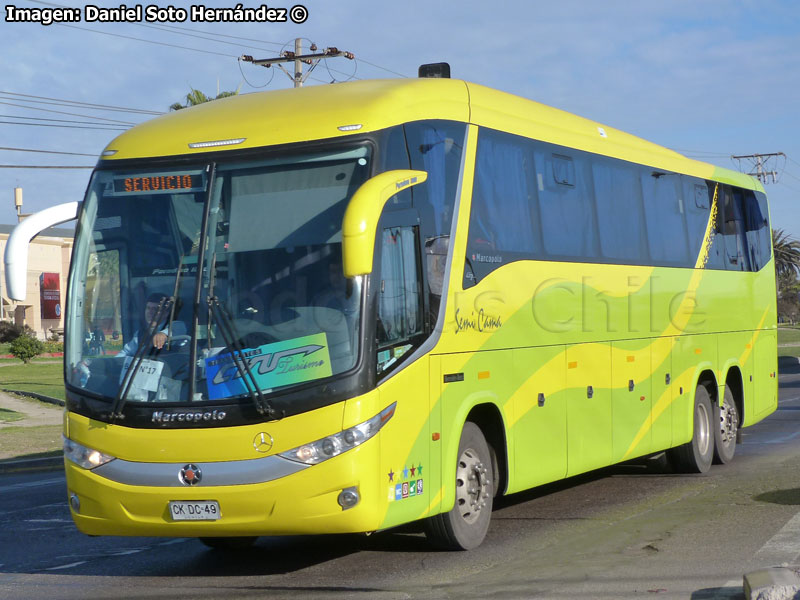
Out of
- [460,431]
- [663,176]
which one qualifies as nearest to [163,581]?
[460,431]

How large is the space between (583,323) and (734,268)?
17.2 ft

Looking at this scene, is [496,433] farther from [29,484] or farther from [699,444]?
[29,484]

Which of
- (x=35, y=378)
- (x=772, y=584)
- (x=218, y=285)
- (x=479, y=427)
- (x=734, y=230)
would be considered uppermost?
(x=734, y=230)

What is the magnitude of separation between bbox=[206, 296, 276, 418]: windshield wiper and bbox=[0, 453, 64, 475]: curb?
10.8 meters

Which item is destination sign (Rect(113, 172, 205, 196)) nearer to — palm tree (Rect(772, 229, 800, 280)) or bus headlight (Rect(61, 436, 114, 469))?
bus headlight (Rect(61, 436, 114, 469))

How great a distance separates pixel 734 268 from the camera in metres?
15.7

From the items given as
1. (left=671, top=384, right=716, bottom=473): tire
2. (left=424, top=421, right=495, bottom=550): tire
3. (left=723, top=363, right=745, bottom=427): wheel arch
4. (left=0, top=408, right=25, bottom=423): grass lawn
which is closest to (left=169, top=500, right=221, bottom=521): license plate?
(left=424, top=421, right=495, bottom=550): tire

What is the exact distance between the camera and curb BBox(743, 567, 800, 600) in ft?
20.2

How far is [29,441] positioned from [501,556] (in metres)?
14.7

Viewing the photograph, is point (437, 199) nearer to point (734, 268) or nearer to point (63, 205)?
point (63, 205)

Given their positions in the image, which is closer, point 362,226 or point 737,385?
point 362,226

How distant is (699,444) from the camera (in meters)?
14.2

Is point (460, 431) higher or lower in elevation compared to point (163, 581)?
higher

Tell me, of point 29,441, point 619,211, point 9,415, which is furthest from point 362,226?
point 9,415
